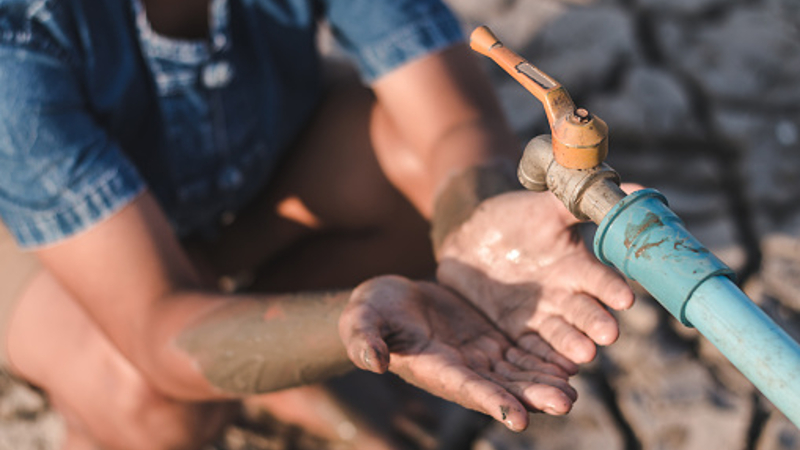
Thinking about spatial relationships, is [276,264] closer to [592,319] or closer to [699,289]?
[592,319]

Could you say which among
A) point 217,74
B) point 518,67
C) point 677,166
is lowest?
point 677,166

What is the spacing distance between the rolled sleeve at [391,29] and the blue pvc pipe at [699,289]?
33.9 inches

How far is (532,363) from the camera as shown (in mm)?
1312

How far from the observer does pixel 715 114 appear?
2.70m

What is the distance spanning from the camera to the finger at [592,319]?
4.14ft

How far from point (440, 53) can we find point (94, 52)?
0.76 meters

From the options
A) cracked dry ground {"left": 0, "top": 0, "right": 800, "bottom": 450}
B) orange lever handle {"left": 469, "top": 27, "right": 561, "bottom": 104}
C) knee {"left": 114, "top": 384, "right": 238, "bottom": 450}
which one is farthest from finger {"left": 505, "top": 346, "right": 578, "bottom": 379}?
knee {"left": 114, "top": 384, "right": 238, "bottom": 450}

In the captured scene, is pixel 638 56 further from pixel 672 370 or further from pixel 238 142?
pixel 238 142

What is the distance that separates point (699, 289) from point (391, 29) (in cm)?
104

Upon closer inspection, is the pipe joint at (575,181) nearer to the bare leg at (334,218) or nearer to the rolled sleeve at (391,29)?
the rolled sleeve at (391,29)

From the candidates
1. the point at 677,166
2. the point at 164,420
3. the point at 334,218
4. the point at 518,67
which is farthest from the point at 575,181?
the point at 677,166

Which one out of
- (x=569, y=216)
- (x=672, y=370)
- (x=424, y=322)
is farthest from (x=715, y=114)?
(x=424, y=322)

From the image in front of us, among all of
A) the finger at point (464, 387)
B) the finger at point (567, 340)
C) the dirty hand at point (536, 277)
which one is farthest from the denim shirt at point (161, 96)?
the finger at point (567, 340)

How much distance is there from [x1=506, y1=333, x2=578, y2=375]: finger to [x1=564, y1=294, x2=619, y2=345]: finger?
5 centimetres
